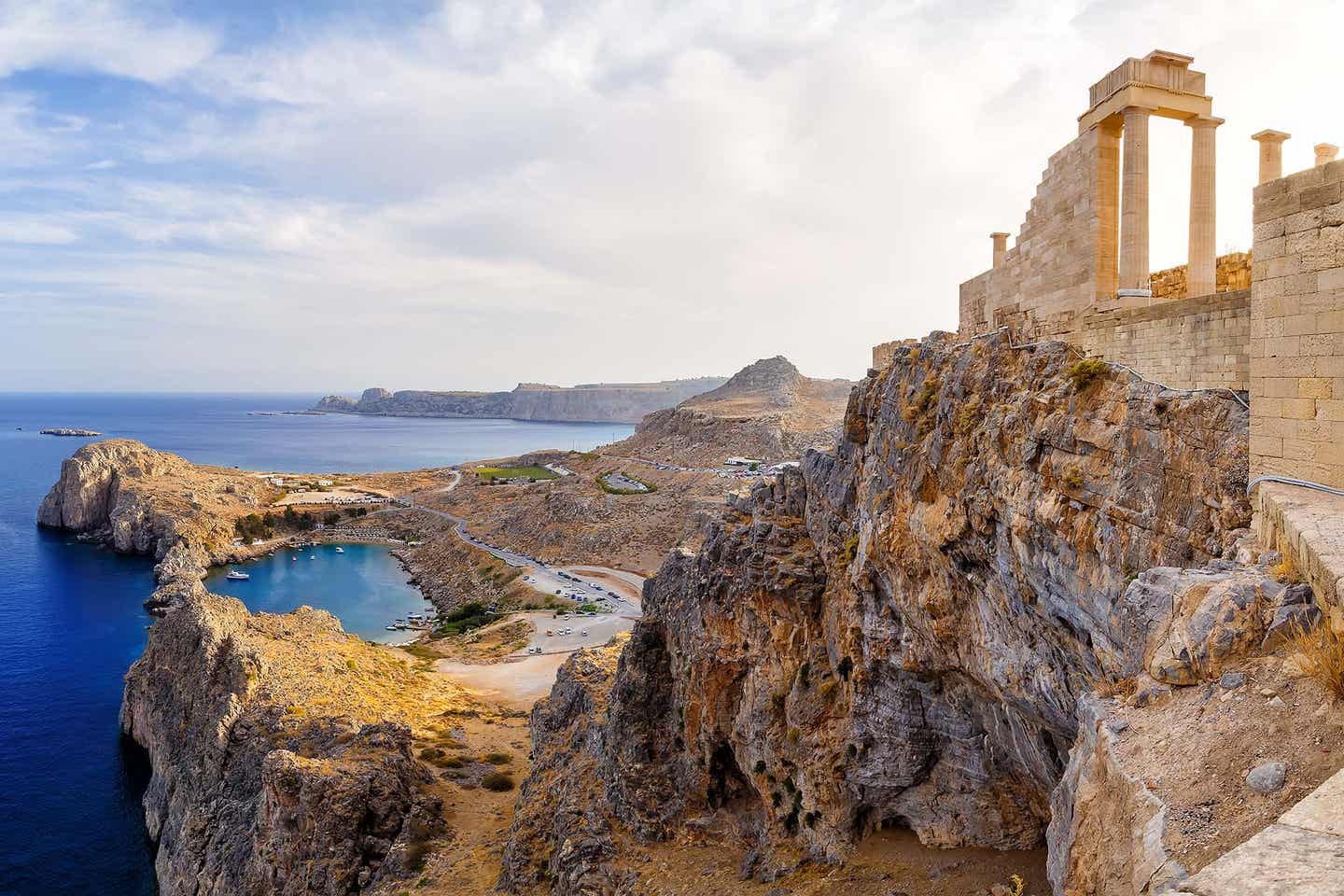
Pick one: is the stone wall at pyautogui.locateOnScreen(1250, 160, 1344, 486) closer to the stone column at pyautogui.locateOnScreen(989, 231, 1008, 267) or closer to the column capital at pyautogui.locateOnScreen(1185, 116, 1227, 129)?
the column capital at pyautogui.locateOnScreen(1185, 116, 1227, 129)

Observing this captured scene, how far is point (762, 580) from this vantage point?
2175cm

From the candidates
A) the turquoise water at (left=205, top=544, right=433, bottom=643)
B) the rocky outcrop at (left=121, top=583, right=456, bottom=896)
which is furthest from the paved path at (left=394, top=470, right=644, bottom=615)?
the rocky outcrop at (left=121, top=583, right=456, bottom=896)

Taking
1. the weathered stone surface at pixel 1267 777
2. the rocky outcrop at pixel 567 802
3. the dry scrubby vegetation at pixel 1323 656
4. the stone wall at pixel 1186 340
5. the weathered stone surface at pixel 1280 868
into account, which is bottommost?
the rocky outcrop at pixel 567 802

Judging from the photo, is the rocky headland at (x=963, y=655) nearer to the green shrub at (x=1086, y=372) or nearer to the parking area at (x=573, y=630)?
the green shrub at (x=1086, y=372)

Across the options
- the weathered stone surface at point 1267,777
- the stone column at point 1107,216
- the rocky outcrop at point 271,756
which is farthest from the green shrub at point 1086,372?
the rocky outcrop at point 271,756

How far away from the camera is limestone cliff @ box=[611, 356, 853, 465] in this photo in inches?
3755

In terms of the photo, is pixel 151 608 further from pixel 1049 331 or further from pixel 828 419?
pixel 828 419

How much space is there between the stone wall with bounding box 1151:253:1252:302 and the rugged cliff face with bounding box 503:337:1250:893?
4.00 meters

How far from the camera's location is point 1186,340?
10.7 m

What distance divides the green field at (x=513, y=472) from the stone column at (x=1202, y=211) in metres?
99.9

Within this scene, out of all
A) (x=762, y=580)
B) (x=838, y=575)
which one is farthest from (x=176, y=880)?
(x=838, y=575)

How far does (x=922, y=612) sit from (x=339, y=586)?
71139mm

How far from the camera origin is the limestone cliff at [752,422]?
95.4 metres

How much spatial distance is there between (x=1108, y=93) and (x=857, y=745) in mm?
15446
